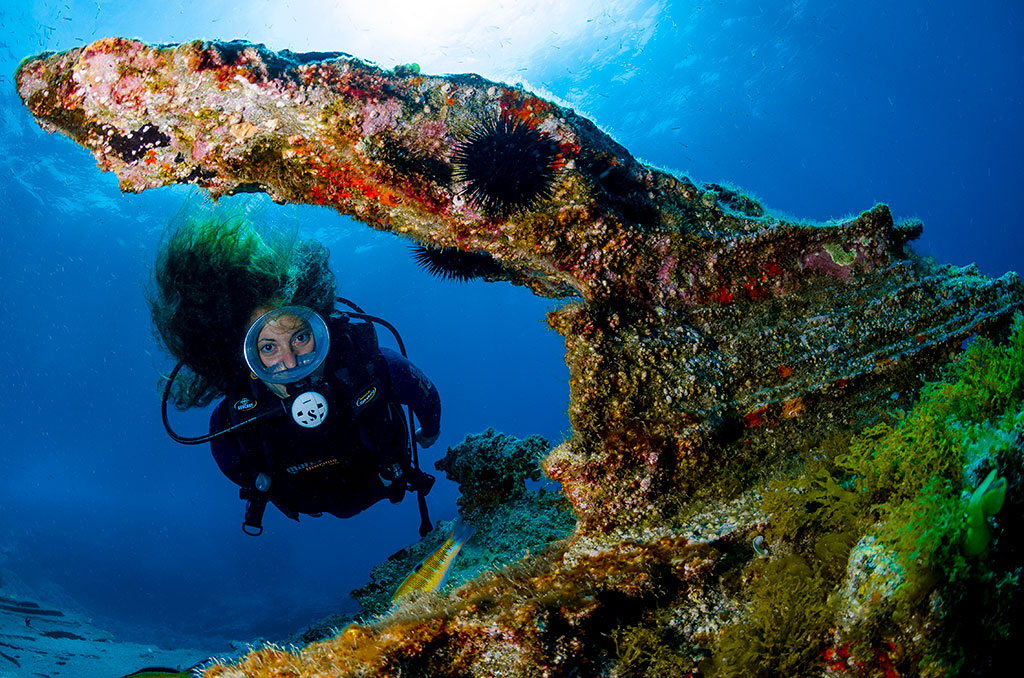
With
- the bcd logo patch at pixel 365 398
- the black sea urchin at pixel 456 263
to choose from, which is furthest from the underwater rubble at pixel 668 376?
the bcd logo patch at pixel 365 398

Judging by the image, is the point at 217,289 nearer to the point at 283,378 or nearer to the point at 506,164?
the point at 283,378

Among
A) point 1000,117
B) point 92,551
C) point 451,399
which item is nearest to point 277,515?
point 92,551

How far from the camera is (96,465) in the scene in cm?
6359

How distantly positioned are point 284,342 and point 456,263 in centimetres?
273

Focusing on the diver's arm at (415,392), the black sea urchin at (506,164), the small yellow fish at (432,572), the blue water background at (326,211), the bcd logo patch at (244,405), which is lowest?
the small yellow fish at (432,572)

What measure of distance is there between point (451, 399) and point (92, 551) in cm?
7421

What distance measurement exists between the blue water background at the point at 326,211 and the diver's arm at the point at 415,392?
1473 cm

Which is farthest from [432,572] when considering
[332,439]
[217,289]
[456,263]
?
[217,289]

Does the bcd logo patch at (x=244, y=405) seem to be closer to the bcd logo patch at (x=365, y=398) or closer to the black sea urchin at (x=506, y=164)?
the bcd logo patch at (x=365, y=398)

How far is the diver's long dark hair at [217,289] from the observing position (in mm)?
6223

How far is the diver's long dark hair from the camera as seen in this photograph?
20.4 feet

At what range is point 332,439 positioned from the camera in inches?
221

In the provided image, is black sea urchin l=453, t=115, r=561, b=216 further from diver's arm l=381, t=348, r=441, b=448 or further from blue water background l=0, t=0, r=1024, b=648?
blue water background l=0, t=0, r=1024, b=648

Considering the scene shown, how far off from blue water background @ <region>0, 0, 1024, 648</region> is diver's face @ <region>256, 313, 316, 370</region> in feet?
48.3
